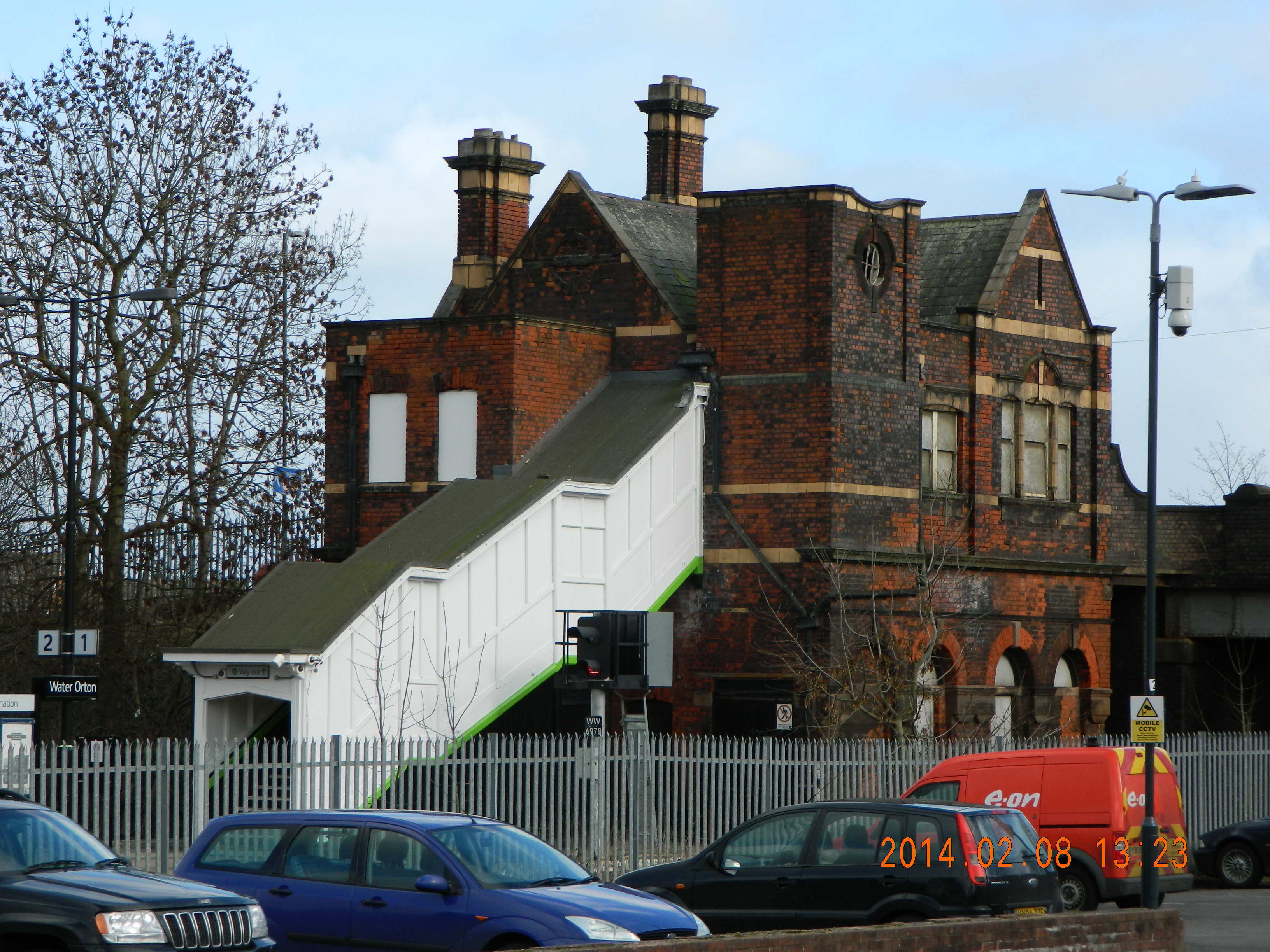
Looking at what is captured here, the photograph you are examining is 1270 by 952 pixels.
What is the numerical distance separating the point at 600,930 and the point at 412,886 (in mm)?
1489

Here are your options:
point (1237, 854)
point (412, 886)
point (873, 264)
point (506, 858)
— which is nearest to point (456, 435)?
point (873, 264)

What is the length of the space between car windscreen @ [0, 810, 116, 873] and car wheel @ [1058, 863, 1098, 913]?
11.4 meters

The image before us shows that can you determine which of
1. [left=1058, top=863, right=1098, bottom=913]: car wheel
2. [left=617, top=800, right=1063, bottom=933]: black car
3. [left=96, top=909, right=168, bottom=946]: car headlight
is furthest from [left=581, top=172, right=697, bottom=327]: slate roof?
[left=96, top=909, right=168, bottom=946]: car headlight

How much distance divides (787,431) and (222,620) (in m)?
9.78

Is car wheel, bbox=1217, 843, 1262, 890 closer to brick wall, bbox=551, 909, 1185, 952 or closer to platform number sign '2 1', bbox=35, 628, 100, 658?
brick wall, bbox=551, 909, 1185, 952

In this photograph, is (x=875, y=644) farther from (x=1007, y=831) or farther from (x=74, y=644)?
(x=1007, y=831)

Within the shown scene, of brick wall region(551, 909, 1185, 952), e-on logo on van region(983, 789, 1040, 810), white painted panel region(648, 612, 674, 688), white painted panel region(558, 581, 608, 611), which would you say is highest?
white painted panel region(558, 581, 608, 611)

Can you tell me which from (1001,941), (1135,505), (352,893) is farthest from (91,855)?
(1135,505)

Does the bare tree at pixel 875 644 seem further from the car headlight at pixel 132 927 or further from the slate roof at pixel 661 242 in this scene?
the car headlight at pixel 132 927

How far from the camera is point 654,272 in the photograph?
115ft

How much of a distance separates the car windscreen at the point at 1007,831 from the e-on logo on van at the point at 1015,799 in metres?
4.41

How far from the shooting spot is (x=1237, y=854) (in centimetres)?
2827

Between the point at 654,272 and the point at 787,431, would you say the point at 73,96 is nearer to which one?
the point at 654,272

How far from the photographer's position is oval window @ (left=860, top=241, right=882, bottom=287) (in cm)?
3319
